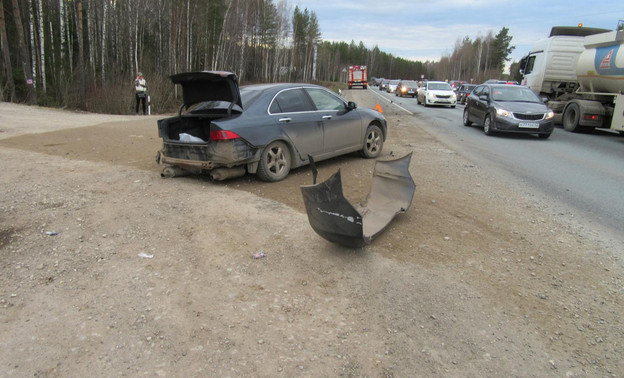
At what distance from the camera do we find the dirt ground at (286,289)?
2.61 metres

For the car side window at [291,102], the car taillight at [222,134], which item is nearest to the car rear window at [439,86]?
the car side window at [291,102]

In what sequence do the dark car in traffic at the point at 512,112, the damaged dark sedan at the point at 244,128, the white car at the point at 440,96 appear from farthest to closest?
the white car at the point at 440,96 < the dark car in traffic at the point at 512,112 < the damaged dark sedan at the point at 244,128

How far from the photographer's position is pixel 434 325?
2986 mm

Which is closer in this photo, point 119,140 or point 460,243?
point 460,243

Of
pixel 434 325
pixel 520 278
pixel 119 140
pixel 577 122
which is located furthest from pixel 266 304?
pixel 577 122

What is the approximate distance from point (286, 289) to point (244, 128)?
3177mm

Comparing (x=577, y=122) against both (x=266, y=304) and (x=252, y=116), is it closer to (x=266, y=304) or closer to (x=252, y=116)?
(x=252, y=116)

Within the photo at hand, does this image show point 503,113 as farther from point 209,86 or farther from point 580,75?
point 209,86

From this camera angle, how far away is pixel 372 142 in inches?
332

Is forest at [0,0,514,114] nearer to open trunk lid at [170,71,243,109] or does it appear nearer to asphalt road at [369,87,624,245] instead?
open trunk lid at [170,71,243,109]

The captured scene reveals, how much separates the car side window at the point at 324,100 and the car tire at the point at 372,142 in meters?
0.93

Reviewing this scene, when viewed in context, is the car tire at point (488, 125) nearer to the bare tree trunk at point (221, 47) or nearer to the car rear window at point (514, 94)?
the car rear window at point (514, 94)

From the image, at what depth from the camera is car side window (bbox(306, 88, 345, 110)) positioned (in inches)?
286

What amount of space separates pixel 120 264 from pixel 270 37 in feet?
203
